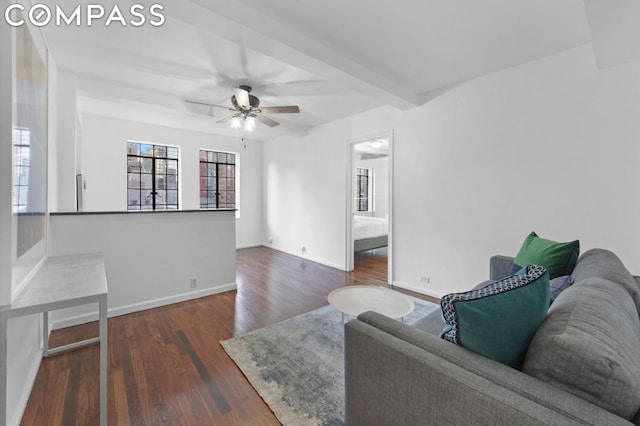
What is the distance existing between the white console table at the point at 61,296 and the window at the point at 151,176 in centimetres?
397

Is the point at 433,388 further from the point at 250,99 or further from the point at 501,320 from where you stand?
the point at 250,99

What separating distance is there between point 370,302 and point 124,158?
17.8ft

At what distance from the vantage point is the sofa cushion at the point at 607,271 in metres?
1.25

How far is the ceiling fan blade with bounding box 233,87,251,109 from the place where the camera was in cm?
312

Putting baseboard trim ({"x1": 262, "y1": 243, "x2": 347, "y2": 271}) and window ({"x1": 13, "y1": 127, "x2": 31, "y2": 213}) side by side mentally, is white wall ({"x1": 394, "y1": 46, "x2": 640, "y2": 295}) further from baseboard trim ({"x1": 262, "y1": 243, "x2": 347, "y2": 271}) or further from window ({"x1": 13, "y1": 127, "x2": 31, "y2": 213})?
window ({"x1": 13, "y1": 127, "x2": 31, "y2": 213})

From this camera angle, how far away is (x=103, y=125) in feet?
16.5

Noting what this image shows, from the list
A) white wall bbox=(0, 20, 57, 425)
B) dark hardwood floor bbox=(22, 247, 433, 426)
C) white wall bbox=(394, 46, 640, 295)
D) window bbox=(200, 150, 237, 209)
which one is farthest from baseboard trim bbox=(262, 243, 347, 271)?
white wall bbox=(0, 20, 57, 425)

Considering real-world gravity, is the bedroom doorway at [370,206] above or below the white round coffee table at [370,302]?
above

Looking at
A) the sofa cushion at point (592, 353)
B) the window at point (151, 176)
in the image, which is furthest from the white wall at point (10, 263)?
the window at point (151, 176)

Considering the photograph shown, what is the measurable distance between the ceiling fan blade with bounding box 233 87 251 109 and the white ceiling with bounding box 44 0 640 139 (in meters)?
0.18

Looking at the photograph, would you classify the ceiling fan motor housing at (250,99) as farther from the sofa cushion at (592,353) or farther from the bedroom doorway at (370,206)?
the sofa cushion at (592,353)

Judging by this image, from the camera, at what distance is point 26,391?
171cm

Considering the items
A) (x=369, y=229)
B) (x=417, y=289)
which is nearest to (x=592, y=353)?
(x=417, y=289)

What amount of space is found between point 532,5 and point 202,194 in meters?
6.13
